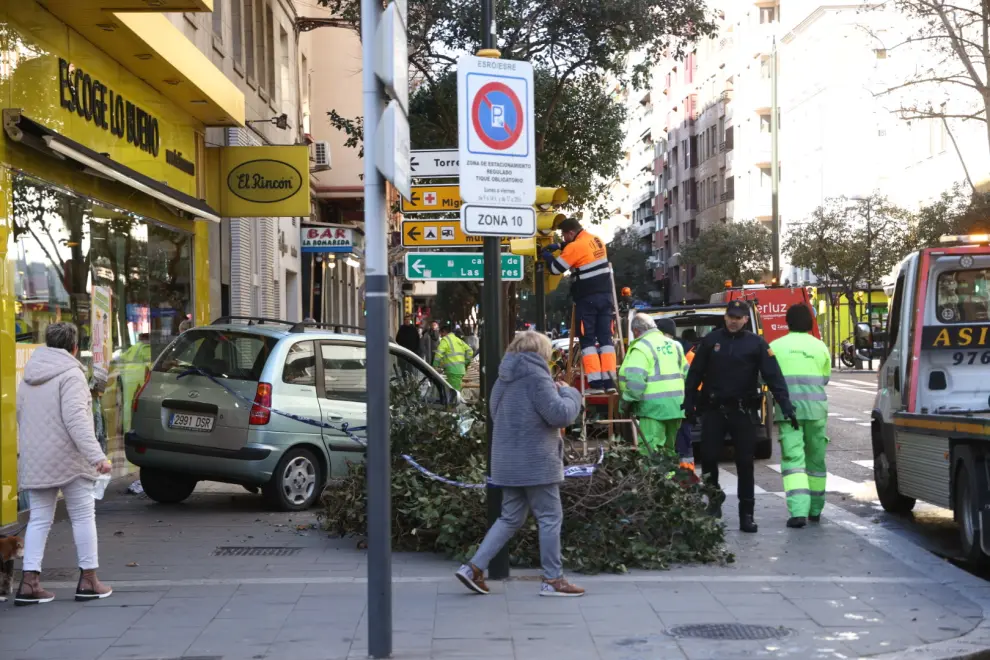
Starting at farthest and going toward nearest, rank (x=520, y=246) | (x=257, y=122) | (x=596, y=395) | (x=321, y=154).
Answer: (x=321, y=154), (x=257, y=122), (x=520, y=246), (x=596, y=395)

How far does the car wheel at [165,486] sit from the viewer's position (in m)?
13.4

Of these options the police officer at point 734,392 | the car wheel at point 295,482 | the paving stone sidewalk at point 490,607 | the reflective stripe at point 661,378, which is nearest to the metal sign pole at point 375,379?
the paving stone sidewalk at point 490,607

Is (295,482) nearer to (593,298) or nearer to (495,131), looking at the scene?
(593,298)

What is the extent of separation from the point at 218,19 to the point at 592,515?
14591mm

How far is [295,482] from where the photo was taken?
12.7m

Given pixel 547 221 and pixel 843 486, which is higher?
pixel 547 221

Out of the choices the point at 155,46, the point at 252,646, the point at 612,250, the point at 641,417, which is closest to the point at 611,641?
the point at 252,646

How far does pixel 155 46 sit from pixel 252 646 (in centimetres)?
918

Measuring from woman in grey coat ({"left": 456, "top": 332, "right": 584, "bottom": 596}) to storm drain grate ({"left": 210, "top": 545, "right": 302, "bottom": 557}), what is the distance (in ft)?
7.78

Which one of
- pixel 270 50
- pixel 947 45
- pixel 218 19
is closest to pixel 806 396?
pixel 218 19

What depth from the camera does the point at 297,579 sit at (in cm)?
897

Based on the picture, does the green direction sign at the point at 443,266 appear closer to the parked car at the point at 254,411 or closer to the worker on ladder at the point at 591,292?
the parked car at the point at 254,411

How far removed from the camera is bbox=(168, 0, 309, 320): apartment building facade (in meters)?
21.6

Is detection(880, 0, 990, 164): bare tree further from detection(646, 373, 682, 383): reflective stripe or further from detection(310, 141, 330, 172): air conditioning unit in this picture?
detection(646, 373, 682, 383): reflective stripe
